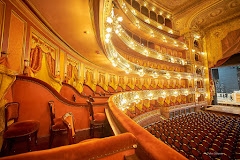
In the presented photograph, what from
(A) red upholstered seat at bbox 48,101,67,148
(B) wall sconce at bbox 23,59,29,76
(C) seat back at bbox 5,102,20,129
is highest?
(B) wall sconce at bbox 23,59,29,76

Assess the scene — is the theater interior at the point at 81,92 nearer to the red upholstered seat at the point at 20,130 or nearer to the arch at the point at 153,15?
the red upholstered seat at the point at 20,130

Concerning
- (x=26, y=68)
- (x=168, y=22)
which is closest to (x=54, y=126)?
(x=26, y=68)

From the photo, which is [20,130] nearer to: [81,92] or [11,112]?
[11,112]

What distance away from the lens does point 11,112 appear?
76.5 inches

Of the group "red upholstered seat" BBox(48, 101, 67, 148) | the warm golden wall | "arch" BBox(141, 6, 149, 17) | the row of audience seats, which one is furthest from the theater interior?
"arch" BBox(141, 6, 149, 17)

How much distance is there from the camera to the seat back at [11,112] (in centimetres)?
183

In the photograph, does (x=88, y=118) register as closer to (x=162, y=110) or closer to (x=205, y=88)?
(x=162, y=110)

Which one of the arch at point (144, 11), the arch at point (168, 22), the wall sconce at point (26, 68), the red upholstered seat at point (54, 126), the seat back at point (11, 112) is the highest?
the arch at point (144, 11)

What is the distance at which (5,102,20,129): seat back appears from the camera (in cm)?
183

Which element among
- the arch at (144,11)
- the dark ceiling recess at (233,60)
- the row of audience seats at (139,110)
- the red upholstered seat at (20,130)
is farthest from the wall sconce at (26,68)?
the dark ceiling recess at (233,60)

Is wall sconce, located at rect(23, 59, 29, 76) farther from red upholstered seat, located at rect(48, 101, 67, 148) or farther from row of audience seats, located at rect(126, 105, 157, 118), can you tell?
row of audience seats, located at rect(126, 105, 157, 118)

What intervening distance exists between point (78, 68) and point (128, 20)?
599cm

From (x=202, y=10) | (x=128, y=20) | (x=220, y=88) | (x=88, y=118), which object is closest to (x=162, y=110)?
(x=128, y=20)

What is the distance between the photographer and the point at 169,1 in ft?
46.1
